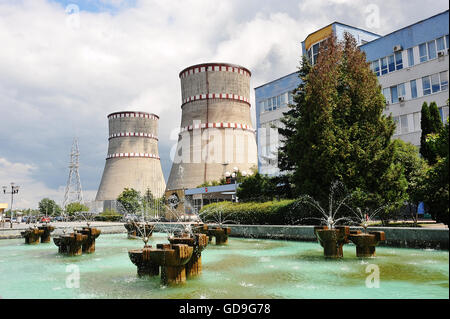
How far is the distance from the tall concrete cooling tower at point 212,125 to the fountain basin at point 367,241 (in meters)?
26.7

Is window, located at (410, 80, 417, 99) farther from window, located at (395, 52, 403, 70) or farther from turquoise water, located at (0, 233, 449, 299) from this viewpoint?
turquoise water, located at (0, 233, 449, 299)

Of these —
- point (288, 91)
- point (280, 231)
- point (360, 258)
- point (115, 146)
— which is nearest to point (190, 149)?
point (288, 91)

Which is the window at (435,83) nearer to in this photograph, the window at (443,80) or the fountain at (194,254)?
the window at (443,80)

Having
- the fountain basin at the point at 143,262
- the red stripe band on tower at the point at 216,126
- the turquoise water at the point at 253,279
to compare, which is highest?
the red stripe band on tower at the point at 216,126

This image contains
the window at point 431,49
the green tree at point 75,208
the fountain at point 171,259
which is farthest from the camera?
the green tree at point 75,208

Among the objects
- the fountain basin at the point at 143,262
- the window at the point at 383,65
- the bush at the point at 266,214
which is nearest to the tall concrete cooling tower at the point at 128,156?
the bush at the point at 266,214

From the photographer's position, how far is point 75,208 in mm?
58656

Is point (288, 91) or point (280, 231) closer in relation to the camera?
point (280, 231)

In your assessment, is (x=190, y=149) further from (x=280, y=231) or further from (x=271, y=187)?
(x=280, y=231)

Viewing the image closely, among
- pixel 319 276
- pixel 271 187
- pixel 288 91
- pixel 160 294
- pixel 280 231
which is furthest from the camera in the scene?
pixel 288 91

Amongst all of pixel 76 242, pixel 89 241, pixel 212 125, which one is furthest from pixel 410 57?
pixel 76 242

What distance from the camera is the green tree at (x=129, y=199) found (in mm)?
42969
